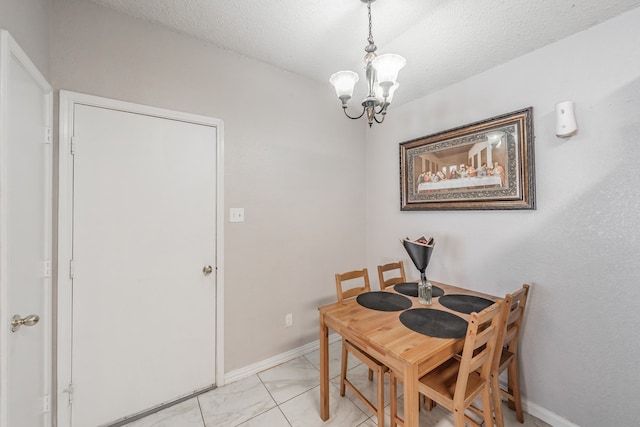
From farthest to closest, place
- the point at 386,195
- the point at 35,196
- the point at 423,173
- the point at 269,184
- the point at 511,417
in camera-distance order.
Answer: the point at 386,195 → the point at 423,173 → the point at 269,184 → the point at 511,417 → the point at 35,196

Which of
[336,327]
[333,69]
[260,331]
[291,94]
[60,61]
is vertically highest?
[333,69]

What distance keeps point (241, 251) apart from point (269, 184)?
0.63 meters

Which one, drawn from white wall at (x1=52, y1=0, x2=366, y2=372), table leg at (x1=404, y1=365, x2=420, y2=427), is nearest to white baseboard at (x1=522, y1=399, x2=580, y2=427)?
table leg at (x1=404, y1=365, x2=420, y2=427)

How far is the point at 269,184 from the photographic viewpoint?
2.16 meters

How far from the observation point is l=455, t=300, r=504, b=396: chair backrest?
1.10 meters

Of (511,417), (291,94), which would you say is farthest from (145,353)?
(511,417)

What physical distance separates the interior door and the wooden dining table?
3.14 ft

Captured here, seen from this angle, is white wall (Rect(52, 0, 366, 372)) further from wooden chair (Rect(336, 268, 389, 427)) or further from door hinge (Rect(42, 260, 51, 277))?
door hinge (Rect(42, 260, 51, 277))

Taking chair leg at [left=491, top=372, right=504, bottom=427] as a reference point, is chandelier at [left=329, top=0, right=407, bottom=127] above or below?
above

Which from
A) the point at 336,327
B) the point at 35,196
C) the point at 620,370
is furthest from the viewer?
the point at 336,327

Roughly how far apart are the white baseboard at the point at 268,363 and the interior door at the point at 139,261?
0.15 meters

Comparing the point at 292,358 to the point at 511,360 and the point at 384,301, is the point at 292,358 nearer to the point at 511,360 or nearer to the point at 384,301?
the point at 384,301

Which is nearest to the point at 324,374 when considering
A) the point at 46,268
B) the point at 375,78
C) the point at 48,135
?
the point at 46,268

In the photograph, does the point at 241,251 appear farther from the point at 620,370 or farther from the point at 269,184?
the point at 620,370
